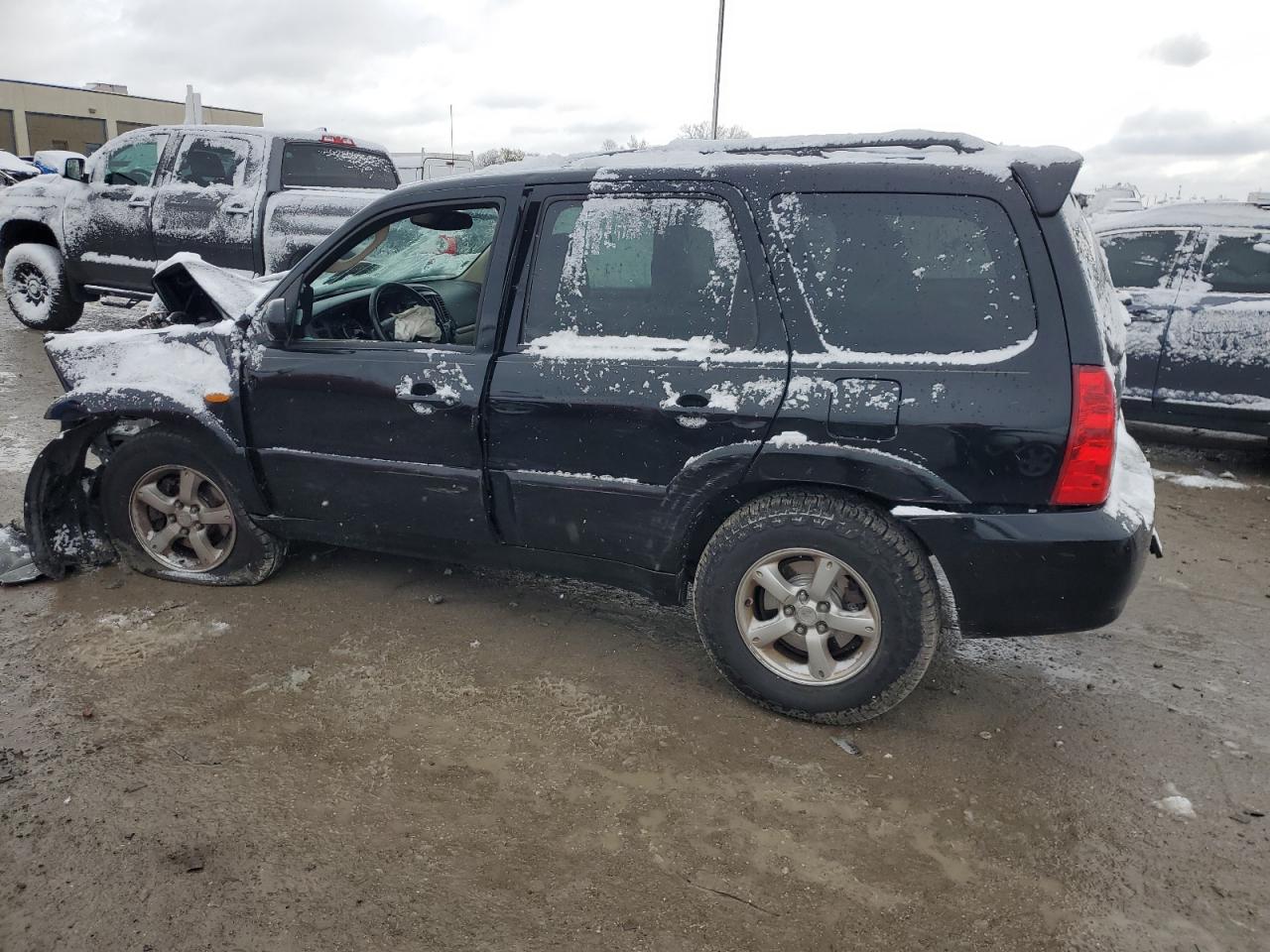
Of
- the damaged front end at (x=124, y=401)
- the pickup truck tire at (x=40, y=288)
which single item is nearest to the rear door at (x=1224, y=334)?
the damaged front end at (x=124, y=401)

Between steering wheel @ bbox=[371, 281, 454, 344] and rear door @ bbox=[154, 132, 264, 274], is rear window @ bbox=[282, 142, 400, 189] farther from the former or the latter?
steering wheel @ bbox=[371, 281, 454, 344]

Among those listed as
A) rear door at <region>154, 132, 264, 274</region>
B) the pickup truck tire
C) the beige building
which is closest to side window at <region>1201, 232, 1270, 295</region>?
rear door at <region>154, 132, 264, 274</region>

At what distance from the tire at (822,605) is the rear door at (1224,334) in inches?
183

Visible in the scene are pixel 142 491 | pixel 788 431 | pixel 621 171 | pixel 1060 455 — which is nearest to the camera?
pixel 1060 455

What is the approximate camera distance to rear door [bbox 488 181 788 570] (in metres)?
2.98

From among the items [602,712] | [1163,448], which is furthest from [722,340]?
[1163,448]

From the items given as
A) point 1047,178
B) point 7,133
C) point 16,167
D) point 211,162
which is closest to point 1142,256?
point 1047,178

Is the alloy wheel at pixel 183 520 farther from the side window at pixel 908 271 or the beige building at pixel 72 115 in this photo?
the beige building at pixel 72 115

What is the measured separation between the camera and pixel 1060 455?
2666mm

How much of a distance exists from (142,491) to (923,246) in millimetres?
3395

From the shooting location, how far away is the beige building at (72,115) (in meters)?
44.3

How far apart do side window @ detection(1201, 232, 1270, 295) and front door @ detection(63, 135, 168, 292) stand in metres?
8.94

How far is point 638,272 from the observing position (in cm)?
313

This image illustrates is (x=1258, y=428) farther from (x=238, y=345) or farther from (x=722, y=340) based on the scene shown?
(x=238, y=345)
